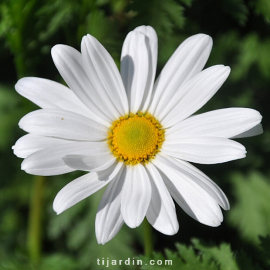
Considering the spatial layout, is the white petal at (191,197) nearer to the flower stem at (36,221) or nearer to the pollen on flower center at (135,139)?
the pollen on flower center at (135,139)

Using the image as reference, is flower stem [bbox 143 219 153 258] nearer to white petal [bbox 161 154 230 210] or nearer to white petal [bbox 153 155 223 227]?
white petal [bbox 153 155 223 227]

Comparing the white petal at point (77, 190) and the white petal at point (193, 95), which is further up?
the white petal at point (193, 95)

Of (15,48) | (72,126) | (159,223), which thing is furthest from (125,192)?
(15,48)

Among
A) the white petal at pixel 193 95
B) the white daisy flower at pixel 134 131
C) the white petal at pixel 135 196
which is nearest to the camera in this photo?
the white petal at pixel 135 196

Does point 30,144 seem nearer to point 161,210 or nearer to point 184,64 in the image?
point 161,210

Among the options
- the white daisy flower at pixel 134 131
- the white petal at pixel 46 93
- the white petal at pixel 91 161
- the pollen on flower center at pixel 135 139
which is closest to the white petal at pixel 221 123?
the white daisy flower at pixel 134 131

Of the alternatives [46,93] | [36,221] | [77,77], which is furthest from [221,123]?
[36,221]

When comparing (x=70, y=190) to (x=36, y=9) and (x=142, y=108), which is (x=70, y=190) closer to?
(x=142, y=108)
